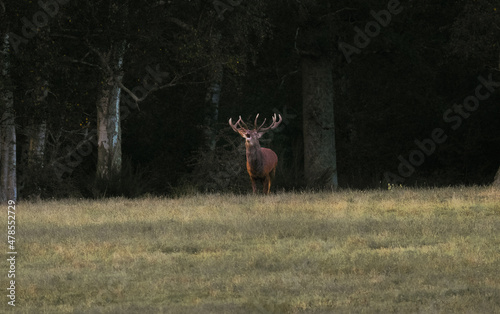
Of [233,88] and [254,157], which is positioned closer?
[254,157]

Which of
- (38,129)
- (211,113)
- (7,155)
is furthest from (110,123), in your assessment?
(211,113)

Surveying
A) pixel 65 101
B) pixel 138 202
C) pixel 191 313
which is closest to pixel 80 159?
pixel 65 101

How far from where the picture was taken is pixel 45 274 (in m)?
11.8

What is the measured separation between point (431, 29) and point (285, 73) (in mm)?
6337

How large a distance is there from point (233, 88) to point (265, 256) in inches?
858

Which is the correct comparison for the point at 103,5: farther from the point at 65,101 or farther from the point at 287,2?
the point at 287,2

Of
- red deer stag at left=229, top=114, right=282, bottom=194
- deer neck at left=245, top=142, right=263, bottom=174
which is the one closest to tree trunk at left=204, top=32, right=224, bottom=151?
red deer stag at left=229, top=114, right=282, bottom=194

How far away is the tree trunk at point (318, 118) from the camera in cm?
2856

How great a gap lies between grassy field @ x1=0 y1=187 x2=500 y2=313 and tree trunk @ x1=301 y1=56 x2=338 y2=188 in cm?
923

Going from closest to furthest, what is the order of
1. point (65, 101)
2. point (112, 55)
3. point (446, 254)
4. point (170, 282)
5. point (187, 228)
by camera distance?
point (170, 282)
point (446, 254)
point (187, 228)
point (65, 101)
point (112, 55)

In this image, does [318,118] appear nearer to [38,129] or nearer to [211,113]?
[211,113]

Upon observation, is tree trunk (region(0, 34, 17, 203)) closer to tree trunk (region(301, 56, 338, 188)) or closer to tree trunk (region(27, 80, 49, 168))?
tree trunk (region(27, 80, 49, 168))

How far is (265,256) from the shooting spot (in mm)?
12727

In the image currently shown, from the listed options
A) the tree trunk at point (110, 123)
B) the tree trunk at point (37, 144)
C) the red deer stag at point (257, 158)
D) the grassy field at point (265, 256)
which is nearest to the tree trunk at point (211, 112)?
the tree trunk at point (110, 123)
